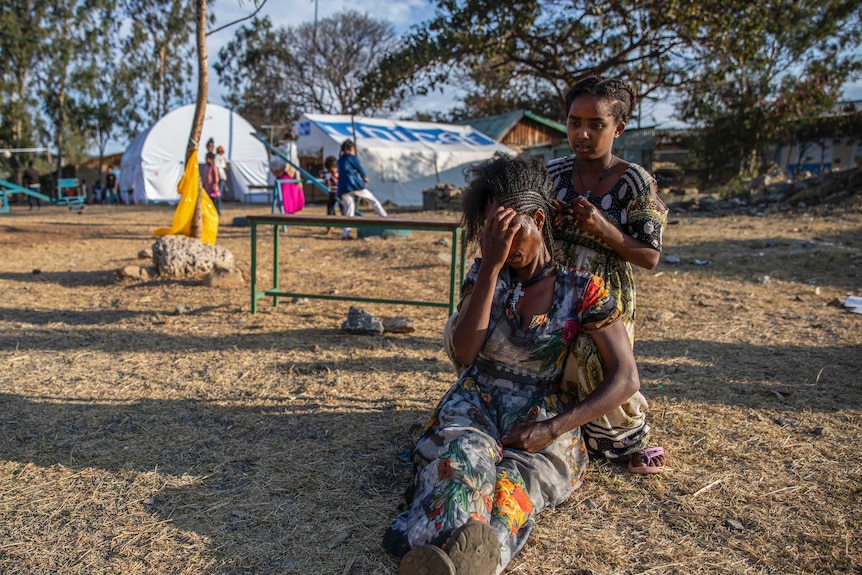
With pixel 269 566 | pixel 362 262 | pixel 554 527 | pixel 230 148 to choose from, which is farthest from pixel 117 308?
pixel 230 148

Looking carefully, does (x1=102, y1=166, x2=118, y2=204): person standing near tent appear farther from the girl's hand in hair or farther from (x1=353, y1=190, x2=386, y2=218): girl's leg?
the girl's hand in hair

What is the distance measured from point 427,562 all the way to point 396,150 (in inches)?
807

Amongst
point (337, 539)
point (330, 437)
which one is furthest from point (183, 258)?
point (337, 539)

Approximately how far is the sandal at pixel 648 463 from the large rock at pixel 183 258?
5.21 metres

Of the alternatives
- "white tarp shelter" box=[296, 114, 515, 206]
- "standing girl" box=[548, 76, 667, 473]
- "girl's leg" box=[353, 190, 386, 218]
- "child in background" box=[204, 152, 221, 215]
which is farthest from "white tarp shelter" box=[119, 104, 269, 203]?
"standing girl" box=[548, 76, 667, 473]

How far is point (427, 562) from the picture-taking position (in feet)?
5.66

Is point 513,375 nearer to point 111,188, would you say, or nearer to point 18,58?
point 111,188

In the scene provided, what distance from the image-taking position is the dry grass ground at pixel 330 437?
2.13m

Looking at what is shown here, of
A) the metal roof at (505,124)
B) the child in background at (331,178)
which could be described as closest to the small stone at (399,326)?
the child in background at (331,178)

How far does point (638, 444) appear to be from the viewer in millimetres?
2707

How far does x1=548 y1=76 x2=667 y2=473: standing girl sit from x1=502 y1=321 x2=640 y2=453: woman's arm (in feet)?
0.22

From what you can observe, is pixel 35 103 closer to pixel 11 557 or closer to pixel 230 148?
pixel 230 148

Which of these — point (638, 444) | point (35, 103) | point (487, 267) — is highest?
point (35, 103)

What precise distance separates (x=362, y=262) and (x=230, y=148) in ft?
68.2
